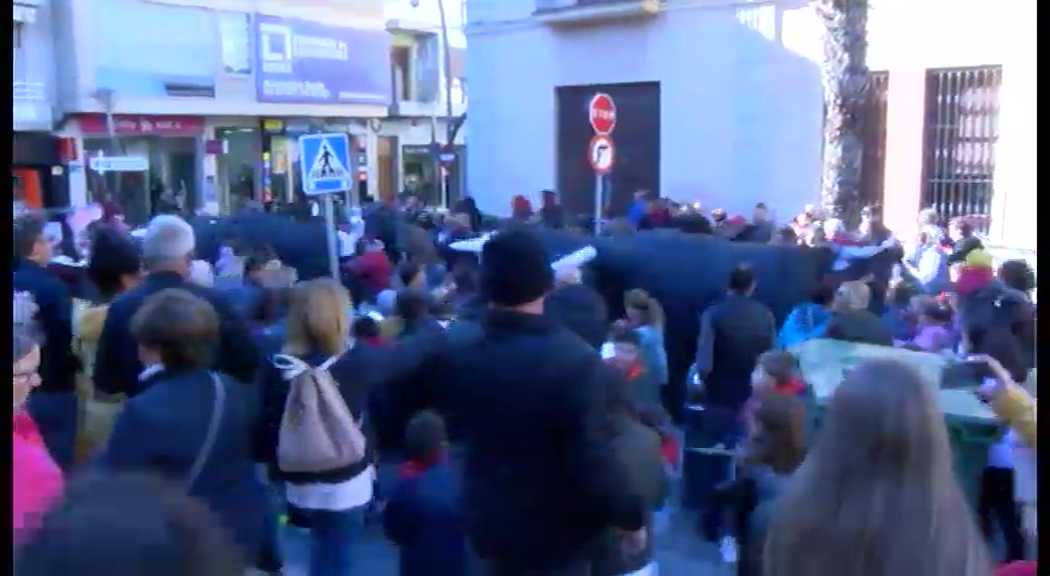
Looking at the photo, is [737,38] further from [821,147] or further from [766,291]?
[766,291]

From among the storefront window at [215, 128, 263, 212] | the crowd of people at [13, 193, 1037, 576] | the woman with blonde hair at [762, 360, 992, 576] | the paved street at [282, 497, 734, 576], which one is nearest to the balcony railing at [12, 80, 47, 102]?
the storefront window at [215, 128, 263, 212]

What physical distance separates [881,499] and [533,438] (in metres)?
0.98

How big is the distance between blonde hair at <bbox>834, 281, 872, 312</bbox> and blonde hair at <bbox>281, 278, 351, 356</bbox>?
296 centimetres

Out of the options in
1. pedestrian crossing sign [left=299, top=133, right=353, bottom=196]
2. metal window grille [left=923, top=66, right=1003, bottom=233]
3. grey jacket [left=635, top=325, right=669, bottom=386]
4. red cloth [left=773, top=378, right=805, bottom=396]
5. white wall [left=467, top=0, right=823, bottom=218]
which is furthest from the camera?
white wall [left=467, top=0, right=823, bottom=218]

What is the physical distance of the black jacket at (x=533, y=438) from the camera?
303 cm

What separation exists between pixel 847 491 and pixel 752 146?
53.6 ft

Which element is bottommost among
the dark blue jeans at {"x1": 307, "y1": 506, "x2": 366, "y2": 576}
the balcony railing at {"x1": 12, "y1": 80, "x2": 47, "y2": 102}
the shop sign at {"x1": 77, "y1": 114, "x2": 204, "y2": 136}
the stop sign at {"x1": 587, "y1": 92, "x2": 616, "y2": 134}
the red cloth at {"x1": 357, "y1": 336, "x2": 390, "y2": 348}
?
the dark blue jeans at {"x1": 307, "y1": 506, "x2": 366, "y2": 576}

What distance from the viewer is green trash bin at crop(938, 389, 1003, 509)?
4840mm

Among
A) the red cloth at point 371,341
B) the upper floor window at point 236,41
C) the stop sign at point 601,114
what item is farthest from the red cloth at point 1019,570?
the upper floor window at point 236,41

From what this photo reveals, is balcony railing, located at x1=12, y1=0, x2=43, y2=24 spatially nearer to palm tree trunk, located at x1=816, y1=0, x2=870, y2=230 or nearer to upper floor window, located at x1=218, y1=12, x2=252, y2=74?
upper floor window, located at x1=218, y1=12, x2=252, y2=74

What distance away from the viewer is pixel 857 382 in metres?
2.54

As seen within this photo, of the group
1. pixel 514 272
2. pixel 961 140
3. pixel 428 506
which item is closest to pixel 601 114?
pixel 961 140

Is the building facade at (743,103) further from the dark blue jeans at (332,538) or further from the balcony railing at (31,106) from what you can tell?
the dark blue jeans at (332,538)

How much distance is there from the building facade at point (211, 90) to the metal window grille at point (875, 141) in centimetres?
1640
